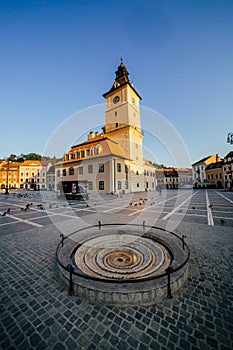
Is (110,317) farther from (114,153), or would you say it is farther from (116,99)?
(116,99)

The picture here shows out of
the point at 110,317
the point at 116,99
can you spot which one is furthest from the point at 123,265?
the point at 116,99

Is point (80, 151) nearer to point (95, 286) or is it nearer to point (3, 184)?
point (95, 286)

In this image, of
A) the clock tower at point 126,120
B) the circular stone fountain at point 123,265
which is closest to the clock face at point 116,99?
the clock tower at point 126,120

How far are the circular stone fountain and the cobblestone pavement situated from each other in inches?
8.3

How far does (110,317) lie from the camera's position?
2594 mm

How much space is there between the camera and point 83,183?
2353 cm

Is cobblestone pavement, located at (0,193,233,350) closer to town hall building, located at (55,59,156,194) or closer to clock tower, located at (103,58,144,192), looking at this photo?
town hall building, located at (55,59,156,194)

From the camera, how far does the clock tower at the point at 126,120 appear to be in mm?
34125

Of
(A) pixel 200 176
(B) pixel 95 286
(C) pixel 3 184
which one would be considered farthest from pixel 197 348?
(C) pixel 3 184

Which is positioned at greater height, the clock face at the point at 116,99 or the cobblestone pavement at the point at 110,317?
the clock face at the point at 116,99

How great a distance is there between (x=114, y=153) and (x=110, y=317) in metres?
26.1

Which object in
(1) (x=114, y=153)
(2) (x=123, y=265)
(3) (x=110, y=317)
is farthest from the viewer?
(1) (x=114, y=153)

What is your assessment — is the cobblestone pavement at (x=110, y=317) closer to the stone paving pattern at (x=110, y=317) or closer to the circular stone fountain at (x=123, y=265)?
the stone paving pattern at (x=110, y=317)

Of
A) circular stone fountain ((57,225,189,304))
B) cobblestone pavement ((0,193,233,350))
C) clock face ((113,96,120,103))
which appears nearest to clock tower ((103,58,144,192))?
clock face ((113,96,120,103))
